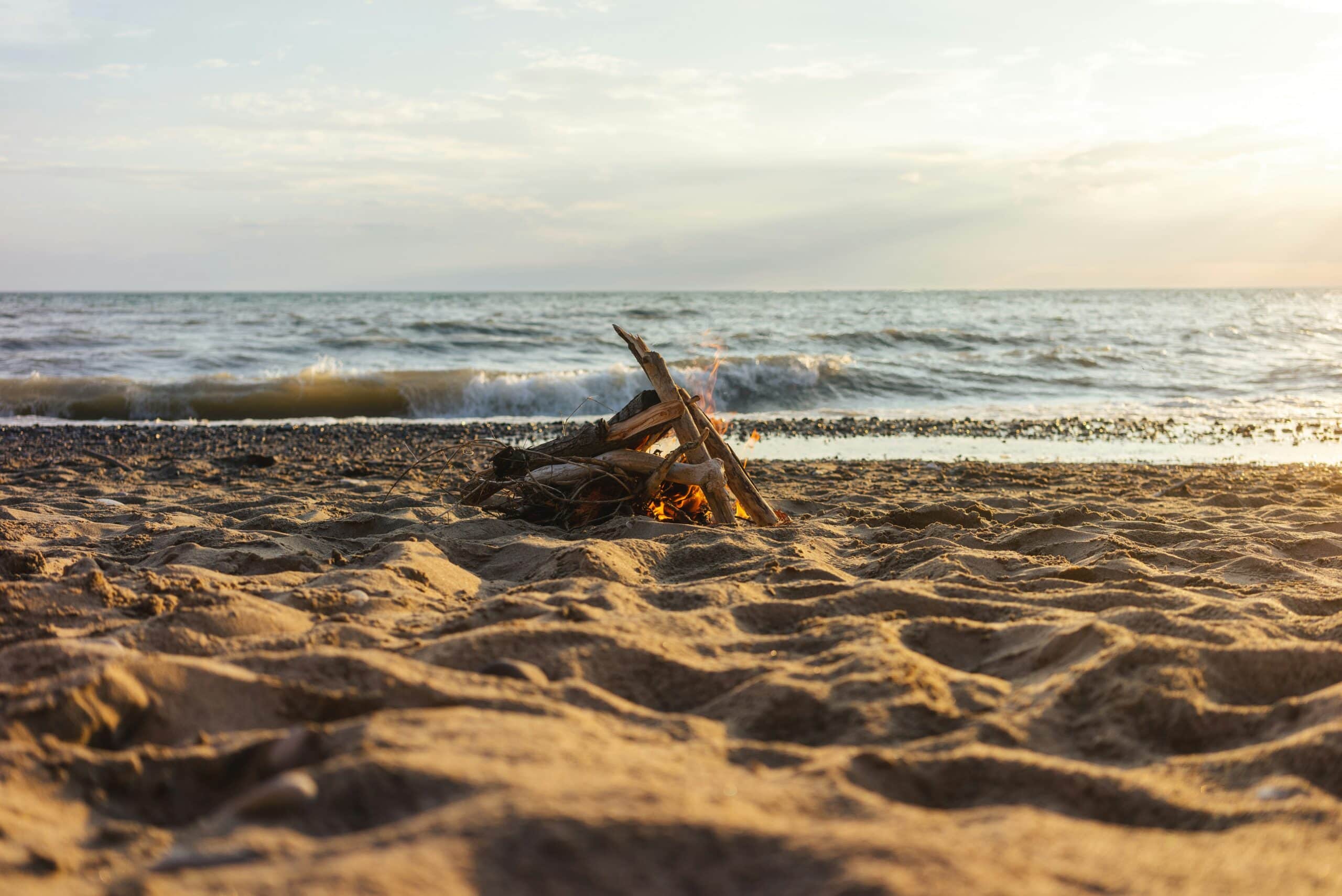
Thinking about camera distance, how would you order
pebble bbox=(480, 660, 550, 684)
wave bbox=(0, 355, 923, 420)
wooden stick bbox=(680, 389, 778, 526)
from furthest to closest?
1. wave bbox=(0, 355, 923, 420)
2. wooden stick bbox=(680, 389, 778, 526)
3. pebble bbox=(480, 660, 550, 684)

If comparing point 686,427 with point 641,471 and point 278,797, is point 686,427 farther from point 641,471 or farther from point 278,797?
point 278,797

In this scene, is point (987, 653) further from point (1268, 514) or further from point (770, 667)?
point (1268, 514)

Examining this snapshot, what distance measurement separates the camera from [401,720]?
5.94 feet

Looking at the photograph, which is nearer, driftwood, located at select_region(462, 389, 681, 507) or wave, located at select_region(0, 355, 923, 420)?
driftwood, located at select_region(462, 389, 681, 507)

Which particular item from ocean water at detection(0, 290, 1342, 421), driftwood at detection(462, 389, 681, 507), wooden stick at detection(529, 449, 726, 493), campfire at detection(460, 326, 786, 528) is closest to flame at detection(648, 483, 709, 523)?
campfire at detection(460, 326, 786, 528)

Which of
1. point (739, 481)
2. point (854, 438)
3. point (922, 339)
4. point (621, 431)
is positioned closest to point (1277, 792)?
point (739, 481)

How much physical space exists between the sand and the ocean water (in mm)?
2276

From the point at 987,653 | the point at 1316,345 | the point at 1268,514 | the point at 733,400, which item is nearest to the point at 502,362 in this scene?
the point at 733,400

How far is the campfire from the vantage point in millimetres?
4641

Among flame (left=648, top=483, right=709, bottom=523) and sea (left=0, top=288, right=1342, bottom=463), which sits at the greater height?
sea (left=0, top=288, right=1342, bottom=463)

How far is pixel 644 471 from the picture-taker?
4676 mm

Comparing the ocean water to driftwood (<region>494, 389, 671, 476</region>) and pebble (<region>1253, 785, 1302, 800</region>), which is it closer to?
driftwood (<region>494, 389, 671, 476</region>)

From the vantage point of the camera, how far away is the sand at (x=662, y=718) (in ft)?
4.53

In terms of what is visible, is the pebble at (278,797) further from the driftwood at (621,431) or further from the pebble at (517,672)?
the driftwood at (621,431)
